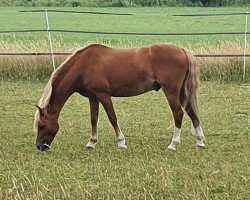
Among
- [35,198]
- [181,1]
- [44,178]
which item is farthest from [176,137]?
[181,1]

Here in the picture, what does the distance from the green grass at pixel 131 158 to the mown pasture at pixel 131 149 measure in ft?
0.04

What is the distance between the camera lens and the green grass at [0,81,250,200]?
17.7 ft

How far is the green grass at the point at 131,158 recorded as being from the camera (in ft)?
17.7

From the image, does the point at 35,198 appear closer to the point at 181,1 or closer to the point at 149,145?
the point at 149,145

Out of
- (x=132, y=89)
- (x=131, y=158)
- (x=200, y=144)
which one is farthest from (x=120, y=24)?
(x=131, y=158)

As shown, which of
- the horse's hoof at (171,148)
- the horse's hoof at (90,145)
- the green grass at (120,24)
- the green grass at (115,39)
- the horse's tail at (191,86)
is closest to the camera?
the horse's hoof at (171,148)

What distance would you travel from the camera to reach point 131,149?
7227mm

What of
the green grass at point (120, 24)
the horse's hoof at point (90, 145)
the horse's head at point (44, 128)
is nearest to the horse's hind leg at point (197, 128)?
the horse's hoof at point (90, 145)

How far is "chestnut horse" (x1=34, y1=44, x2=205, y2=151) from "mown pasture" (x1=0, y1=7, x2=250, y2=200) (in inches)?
15.8

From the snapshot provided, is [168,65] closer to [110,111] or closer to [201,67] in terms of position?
[110,111]

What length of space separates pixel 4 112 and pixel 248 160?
482cm

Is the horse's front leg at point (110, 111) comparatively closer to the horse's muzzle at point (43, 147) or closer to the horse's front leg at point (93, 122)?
the horse's front leg at point (93, 122)

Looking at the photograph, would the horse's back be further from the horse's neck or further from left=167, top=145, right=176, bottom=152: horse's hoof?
the horse's neck

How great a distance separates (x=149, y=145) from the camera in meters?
7.39
